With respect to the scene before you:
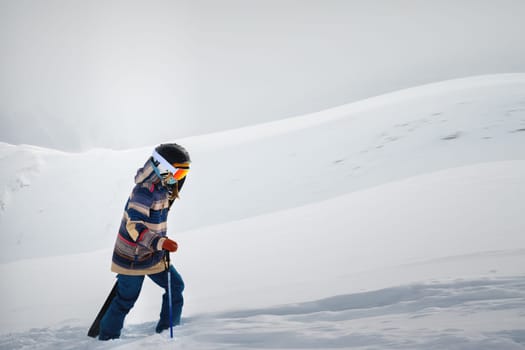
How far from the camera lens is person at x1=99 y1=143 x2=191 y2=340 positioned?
1599mm

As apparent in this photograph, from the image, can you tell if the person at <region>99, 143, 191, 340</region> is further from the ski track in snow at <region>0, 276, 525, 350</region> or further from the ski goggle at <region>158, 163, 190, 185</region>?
the ski track in snow at <region>0, 276, 525, 350</region>

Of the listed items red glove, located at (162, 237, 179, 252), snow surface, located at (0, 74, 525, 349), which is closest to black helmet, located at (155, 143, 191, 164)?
red glove, located at (162, 237, 179, 252)

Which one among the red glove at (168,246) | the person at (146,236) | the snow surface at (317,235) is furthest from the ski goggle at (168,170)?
the snow surface at (317,235)

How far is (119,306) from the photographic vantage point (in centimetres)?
166

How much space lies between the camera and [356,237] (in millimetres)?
2123

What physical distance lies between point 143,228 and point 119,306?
356mm

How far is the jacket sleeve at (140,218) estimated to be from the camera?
157 centimetres

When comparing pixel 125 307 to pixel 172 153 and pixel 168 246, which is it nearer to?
pixel 168 246

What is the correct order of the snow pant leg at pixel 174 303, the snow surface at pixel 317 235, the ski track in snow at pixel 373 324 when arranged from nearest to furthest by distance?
the ski track in snow at pixel 373 324
the snow surface at pixel 317 235
the snow pant leg at pixel 174 303

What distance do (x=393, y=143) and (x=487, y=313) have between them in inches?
77.8

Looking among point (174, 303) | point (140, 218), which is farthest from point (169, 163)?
point (174, 303)

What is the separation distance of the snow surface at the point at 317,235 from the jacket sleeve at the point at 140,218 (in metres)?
0.40

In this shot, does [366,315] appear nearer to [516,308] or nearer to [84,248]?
[516,308]

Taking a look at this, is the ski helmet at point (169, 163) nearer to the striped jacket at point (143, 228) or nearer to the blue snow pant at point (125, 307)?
the striped jacket at point (143, 228)
